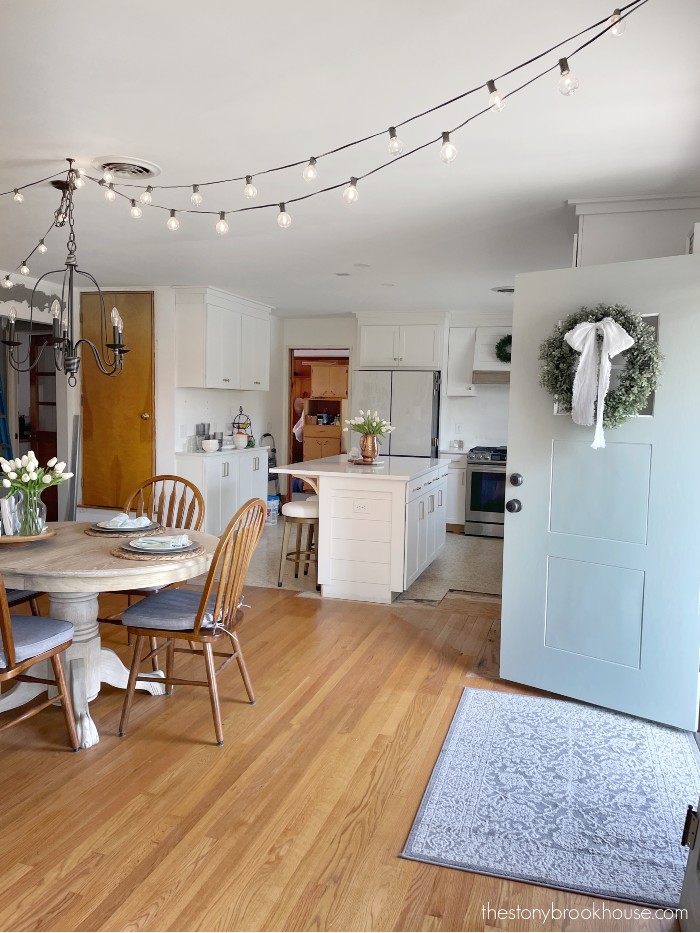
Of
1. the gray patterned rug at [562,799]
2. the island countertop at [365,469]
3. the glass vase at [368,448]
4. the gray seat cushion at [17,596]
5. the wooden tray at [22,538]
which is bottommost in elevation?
the gray patterned rug at [562,799]

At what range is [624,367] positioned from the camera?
289 cm

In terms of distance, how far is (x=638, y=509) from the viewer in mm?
2939

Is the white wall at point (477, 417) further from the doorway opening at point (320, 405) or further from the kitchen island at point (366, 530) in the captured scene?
the kitchen island at point (366, 530)

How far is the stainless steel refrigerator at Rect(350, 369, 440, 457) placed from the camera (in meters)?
7.42

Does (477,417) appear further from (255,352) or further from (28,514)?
(28,514)

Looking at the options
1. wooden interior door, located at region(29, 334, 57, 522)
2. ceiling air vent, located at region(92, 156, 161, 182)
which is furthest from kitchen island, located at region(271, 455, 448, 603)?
wooden interior door, located at region(29, 334, 57, 522)

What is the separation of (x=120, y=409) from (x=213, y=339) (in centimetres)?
107

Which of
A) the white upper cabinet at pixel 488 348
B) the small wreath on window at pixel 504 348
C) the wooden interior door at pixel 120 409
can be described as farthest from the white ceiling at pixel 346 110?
the white upper cabinet at pixel 488 348

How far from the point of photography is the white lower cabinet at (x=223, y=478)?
6188 millimetres

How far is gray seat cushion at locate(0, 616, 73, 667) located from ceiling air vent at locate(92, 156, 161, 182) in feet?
6.32

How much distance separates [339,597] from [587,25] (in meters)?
3.67

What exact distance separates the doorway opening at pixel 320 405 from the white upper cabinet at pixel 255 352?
8.34 feet

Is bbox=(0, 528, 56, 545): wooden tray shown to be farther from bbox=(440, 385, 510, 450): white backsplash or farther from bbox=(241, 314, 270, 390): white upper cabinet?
bbox=(440, 385, 510, 450): white backsplash

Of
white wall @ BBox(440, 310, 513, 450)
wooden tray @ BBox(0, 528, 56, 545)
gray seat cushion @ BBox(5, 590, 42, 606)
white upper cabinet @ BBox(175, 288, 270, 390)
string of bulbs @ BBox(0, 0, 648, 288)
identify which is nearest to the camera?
string of bulbs @ BBox(0, 0, 648, 288)
